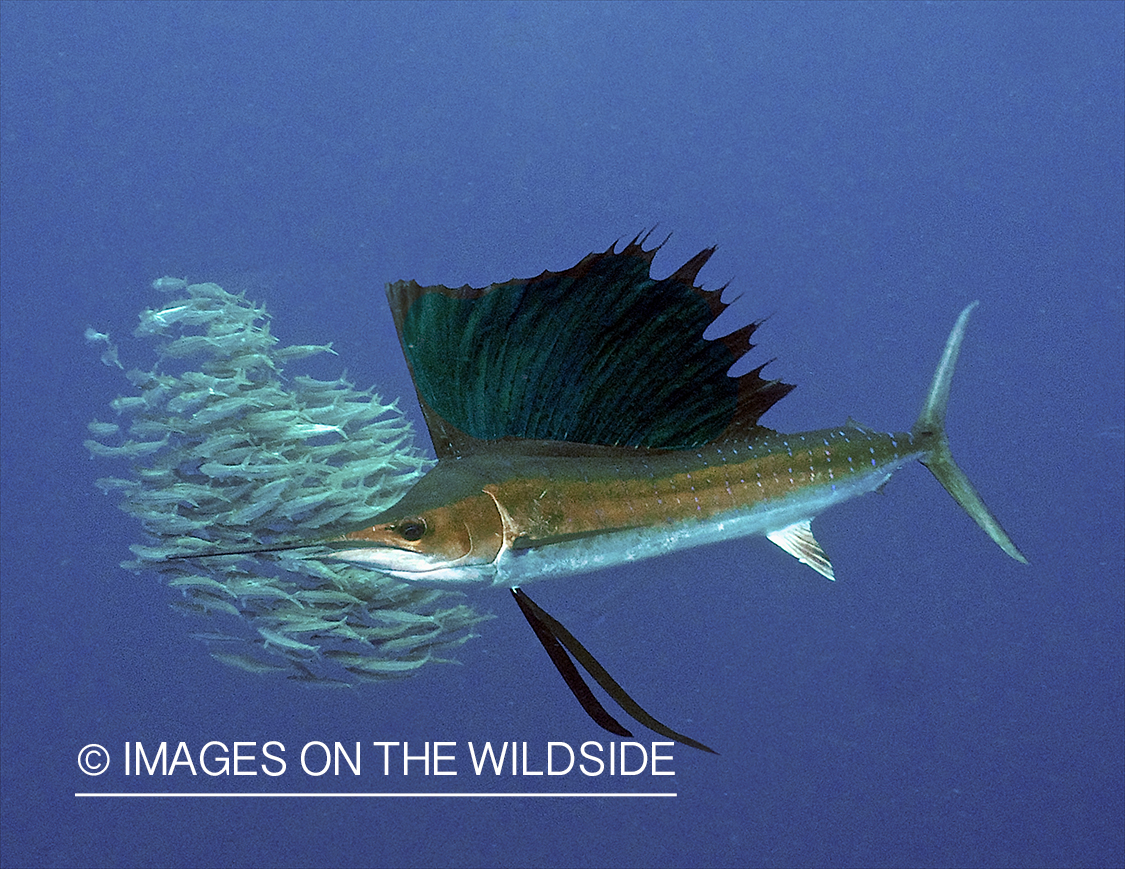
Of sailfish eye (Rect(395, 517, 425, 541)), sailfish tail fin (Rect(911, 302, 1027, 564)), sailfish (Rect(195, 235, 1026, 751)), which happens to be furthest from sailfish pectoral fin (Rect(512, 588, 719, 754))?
sailfish tail fin (Rect(911, 302, 1027, 564))

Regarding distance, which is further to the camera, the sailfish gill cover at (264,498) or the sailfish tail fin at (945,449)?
the sailfish gill cover at (264,498)

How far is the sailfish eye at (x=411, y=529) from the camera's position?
141cm

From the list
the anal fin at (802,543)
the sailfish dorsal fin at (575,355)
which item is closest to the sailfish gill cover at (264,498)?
the sailfish dorsal fin at (575,355)

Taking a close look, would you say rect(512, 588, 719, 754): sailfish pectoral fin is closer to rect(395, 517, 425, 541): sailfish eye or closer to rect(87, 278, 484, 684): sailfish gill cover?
rect(395, 517, 425, 541): sailfish eye

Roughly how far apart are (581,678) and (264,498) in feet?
4.43

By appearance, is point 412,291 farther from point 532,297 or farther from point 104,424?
point 104,424

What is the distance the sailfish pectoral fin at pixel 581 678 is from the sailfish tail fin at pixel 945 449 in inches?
41.7

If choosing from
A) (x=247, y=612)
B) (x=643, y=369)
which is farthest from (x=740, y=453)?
(x=247, y=612)

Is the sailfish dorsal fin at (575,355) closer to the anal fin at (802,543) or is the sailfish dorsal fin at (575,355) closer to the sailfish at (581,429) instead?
the sailfish at (581,429)

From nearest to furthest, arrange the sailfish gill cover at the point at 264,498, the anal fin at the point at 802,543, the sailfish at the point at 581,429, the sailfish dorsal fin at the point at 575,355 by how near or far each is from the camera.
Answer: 1. the sailfish at the point at 581,429
2. the sailfish dorsal fin at the point at 575,355
3. the anal fin at the point at 802,543
4. the sailfish gill cover at the point at 264,498

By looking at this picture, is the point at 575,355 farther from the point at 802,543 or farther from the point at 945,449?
the point at 945,449

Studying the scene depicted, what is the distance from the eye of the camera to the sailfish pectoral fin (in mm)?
1416

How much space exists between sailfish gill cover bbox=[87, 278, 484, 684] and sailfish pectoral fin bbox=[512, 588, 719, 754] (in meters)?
1.08

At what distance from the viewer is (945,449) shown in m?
2.12
